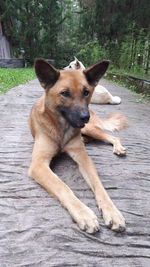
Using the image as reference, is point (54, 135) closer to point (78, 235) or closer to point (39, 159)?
point (39, 159)

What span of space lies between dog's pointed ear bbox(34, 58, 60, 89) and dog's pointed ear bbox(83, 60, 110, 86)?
0.34m

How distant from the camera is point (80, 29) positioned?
22734 mm

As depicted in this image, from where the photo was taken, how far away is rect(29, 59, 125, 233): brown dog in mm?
2031

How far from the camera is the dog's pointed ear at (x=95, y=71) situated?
2753 millimetres

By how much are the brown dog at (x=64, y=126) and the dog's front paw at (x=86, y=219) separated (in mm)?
50

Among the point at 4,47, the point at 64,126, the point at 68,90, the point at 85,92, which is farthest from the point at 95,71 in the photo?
the point at 4,47

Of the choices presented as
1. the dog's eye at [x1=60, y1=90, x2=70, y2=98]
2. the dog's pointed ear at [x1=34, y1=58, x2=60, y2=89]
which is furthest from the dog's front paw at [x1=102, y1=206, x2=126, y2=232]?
the dog's pointed ear at [x1=34, y1=58, x2=60, y2=89]

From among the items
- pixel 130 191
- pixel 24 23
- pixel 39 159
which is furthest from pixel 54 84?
pixel 24 23

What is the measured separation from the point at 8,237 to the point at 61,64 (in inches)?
855

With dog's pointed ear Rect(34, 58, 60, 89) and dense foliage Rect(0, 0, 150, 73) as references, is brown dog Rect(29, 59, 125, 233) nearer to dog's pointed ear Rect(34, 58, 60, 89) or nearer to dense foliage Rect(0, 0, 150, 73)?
dog's pointed ear Rect(34, 58, 60, 89)

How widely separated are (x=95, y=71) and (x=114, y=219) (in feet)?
5.22

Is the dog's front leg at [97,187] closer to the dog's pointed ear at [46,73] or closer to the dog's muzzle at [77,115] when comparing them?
the dog's muzzle at [77,115]

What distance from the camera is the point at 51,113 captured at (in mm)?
2705

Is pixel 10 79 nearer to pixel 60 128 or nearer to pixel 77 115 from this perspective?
pixel 60 128
